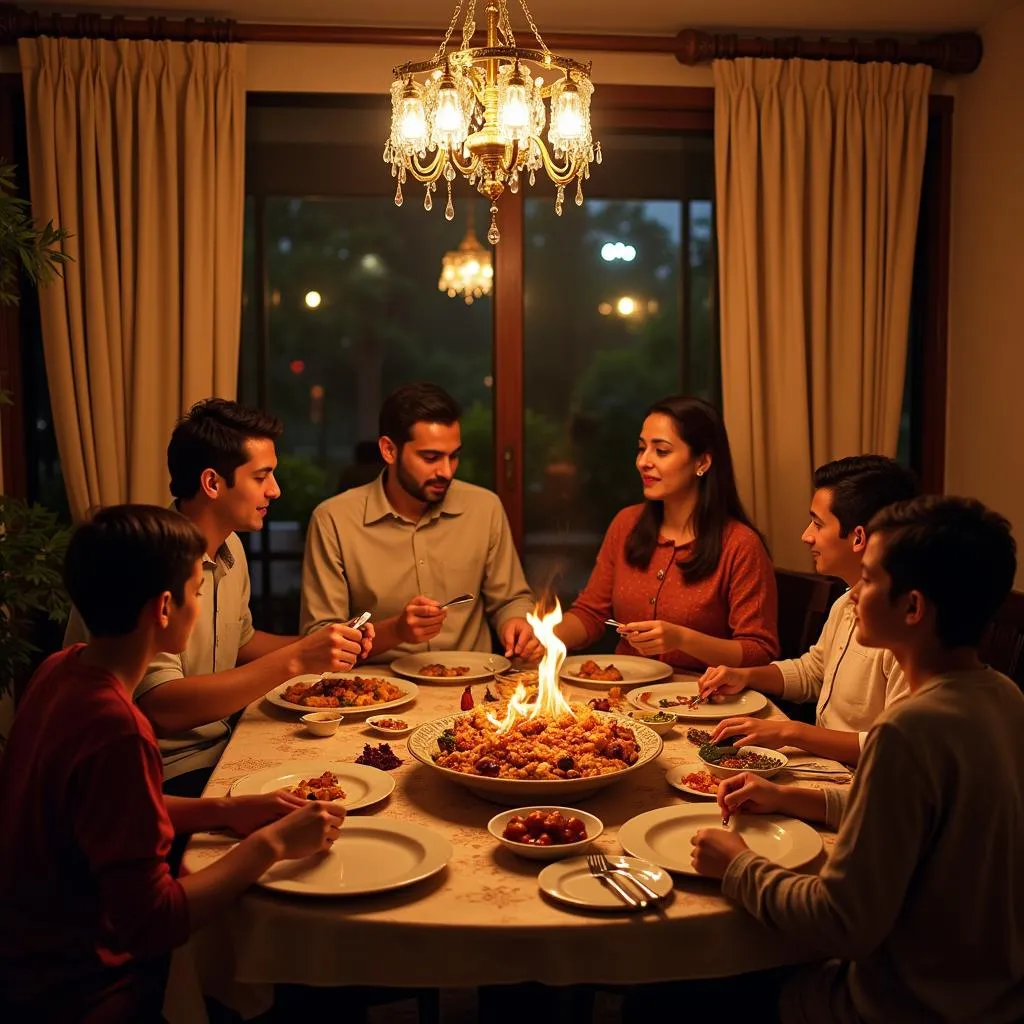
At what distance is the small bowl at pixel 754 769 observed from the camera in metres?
1.86

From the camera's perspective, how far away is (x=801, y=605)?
10.6 feet

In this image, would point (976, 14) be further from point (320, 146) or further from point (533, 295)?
point (320, 146)

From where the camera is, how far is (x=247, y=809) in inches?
66.0

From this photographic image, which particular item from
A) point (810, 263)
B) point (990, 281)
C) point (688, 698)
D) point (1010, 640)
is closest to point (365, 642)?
point (688, 698)

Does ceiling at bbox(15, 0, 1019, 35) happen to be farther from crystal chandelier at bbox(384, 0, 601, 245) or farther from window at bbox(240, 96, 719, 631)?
crystal chandelier at bbox(384, 0, 601, 245)

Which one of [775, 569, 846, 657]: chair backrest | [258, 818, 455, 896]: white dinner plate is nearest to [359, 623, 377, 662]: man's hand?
[258, 818, 455, 896]: white dinner plate

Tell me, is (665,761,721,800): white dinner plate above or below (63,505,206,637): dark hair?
below

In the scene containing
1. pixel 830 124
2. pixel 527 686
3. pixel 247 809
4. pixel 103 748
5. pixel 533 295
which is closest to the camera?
pixel 103 748

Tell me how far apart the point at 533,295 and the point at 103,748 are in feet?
9.70

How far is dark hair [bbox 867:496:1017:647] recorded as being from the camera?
144 cm

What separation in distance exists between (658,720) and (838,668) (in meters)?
0.42

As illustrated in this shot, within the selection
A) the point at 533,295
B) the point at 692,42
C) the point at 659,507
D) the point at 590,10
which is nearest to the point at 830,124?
the point at 692,42

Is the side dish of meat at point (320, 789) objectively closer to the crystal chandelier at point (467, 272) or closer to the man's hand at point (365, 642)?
the man's hand at point (365, 642)

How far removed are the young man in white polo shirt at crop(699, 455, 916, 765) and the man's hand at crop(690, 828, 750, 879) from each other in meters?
0.53
